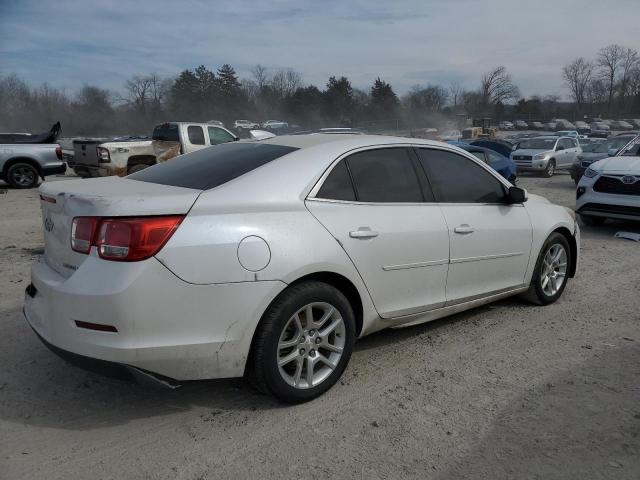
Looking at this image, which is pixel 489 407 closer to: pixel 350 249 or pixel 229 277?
pixel 350 249

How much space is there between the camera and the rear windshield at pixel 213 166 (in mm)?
3143

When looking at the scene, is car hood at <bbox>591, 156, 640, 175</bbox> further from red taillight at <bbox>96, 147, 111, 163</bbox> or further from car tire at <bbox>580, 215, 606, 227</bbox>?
red taillight at <bbox>96, 147, 111, 163</bbox>

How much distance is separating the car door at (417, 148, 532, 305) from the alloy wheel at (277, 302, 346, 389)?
1.10 m

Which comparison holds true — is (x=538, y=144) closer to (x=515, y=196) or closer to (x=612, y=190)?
(x=612, y=190)

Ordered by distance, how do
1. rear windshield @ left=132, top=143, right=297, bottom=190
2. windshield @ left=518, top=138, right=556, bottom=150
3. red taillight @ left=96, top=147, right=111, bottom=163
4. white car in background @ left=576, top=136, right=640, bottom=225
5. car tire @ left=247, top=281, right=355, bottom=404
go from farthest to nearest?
windshield @ left=518, top=138, right=556, bottom=150
red taillight @ left=96, top=147, right=111, bottom=163
white car in background @ left=576, top=136, right=640, bottom=225
rear windshield @ left=132, top=143, right=297, bottom=190
car tire @ left=247, top=281, right=355, bottom=404

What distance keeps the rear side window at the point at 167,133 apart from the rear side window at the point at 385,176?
11208 millimetres

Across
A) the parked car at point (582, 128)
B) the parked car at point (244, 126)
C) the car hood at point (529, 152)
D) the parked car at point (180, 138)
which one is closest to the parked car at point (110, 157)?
the parked car at point (180, 138)

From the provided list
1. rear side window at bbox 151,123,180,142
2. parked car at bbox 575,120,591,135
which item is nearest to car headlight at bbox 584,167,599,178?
rear side window at bbox 151,123,180,142

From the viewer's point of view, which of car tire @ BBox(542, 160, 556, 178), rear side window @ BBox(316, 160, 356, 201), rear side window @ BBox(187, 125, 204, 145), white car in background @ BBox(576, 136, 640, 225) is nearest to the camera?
rear side window @ BBox(316, 160, 356, 201)

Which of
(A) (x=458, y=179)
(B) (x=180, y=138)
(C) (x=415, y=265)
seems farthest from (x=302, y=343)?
(B) (x=180, y=138)

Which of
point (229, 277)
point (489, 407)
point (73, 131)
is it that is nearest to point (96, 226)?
point (229, 277)

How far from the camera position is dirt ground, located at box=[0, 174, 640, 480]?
2.55m

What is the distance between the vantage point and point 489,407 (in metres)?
3.09

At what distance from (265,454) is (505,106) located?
280ft
